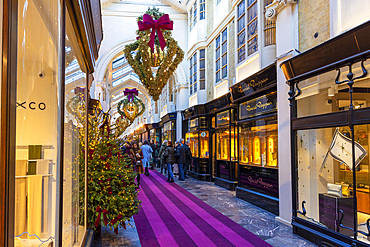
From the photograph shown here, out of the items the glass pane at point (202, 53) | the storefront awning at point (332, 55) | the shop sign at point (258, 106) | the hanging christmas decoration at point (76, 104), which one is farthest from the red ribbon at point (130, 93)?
the hanging christmas decoration at point (76, 104)

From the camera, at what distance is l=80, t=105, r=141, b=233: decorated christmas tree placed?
4.62 metres

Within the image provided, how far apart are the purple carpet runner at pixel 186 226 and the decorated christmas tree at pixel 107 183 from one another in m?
0.61

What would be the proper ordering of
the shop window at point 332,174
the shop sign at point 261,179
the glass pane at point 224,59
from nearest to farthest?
1. the shop window at point 332,174
2. the shop sign at point 261,179
3. the glass pane at point 224,59

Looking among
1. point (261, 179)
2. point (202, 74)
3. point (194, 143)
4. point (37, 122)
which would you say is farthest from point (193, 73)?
point (37, 122)

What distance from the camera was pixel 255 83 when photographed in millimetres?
7625

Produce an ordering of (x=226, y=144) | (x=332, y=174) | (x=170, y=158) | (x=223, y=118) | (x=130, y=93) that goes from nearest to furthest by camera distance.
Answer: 1. (x=332, y=174)
2. (x=226, y=144)
3. (x=223, y=118)
4. (x=170, y=158)
5. (x=130, y=93)

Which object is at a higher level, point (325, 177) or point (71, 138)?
point (71, 138)

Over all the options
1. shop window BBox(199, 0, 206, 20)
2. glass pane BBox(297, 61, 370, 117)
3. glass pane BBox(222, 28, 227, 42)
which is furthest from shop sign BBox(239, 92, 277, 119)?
shop window BBox(199, 0, 206, 20)

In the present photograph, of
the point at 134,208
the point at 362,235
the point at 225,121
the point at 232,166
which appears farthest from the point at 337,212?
the point at 225,121

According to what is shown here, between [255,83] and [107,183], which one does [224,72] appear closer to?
[255,83]

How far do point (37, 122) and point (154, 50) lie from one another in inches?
200

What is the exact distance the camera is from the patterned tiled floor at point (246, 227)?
4879 millimetres

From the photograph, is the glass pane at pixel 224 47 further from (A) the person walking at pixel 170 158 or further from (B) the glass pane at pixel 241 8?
(A) the person walking at pixel 170 158

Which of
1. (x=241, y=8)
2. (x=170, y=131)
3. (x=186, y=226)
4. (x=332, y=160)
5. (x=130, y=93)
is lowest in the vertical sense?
(x=186, y=226)
